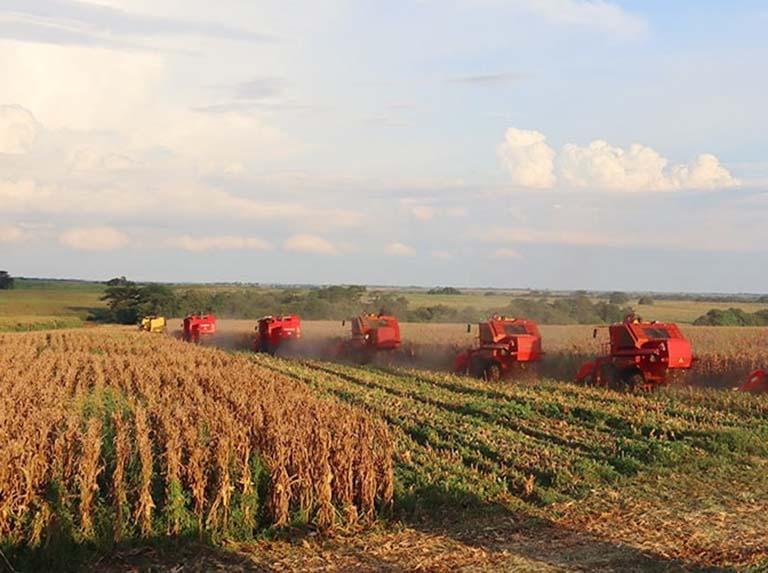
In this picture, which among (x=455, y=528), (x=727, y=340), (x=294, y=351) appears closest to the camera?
(x=455, y=528)

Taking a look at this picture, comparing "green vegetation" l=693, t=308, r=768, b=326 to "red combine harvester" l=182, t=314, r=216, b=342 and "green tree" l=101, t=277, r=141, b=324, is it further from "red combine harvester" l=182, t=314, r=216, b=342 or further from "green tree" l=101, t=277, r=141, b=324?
"green tree" l=101, t=277, r=141, b=324

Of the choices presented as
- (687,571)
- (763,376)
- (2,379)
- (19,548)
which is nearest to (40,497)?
(19,548)

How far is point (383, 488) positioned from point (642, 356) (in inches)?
524

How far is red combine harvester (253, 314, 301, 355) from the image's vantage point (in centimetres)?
3778

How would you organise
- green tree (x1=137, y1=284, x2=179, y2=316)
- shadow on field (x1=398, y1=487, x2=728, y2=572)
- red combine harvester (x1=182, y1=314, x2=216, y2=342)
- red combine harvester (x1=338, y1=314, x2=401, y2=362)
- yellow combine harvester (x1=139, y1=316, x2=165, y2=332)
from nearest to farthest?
shadow on field (x1=398, y1=487, x2=728, y2=572) → red combine harvester (x1=338, y1=314, x2=401, y2=362) → red combine harvester (x1=182, y1=314, x2=216, y2=342) → yellow combine harvester (x1=139, y1=316, x2=165, y2=332) → green tree (x1=137, y1=284, x2=179, y2=316)

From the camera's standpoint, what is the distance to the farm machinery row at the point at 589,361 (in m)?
22.0

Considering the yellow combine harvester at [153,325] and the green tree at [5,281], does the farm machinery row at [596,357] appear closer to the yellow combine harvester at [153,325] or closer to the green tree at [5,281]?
the yellow combine harvester at [153,325]

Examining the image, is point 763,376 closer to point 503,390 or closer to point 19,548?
point 503,390

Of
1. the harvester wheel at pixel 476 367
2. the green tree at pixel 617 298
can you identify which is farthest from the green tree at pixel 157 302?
the harvester wheel at pixel 476 367

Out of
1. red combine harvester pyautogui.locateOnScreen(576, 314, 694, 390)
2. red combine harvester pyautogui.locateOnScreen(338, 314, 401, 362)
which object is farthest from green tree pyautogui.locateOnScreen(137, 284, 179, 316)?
red combine harvester pyautogui.locateOnScreen(576, 314, 694, 390)

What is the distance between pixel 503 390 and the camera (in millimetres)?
21828

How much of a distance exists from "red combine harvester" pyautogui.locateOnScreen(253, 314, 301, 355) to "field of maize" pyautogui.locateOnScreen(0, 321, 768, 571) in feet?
69.5

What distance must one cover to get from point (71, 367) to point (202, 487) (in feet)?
57.6

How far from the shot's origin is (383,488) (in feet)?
34.0
